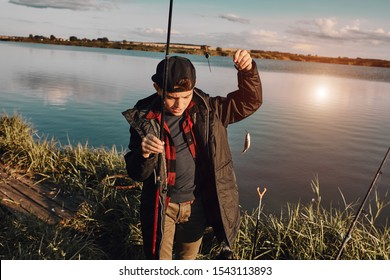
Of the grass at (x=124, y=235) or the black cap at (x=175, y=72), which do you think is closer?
the black cap at (x=175, y=72)

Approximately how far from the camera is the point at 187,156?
10.5 ft

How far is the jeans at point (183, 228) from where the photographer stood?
3.29 metres

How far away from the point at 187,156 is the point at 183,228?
0.78m

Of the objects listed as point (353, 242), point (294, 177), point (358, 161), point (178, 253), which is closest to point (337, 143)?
point (358, 161)

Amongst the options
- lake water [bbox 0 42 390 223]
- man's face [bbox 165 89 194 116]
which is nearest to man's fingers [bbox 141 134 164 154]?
man's face [bbox 165 89 194 116]

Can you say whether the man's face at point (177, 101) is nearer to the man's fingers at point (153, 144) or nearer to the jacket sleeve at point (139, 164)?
the jacket sleeve at point (139, 164)

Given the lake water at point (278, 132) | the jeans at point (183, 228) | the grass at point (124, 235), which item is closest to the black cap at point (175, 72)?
the jeans at point (183, 228)

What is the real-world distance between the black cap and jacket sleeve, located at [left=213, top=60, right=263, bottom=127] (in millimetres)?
469

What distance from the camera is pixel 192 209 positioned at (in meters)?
3.37

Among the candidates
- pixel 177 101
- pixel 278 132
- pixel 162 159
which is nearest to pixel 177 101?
pixel 177 101

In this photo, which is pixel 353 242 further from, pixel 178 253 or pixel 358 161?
pixel 358 161

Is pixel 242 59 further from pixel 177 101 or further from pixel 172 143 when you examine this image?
pixel 172 143

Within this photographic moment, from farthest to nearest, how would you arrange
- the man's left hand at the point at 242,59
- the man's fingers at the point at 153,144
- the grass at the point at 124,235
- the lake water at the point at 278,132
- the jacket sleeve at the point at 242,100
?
the lake water at the point at 278,132 → the grass at the point at 124,235 → the jacket sleeve at the point at 242,100 → the man's left hand at the point at 242,59 → the man's fingers at the point at 153,144

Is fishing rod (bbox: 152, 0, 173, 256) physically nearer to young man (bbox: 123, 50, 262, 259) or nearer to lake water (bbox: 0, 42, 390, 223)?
young man (bbox: 123, 50, 262, 259)
